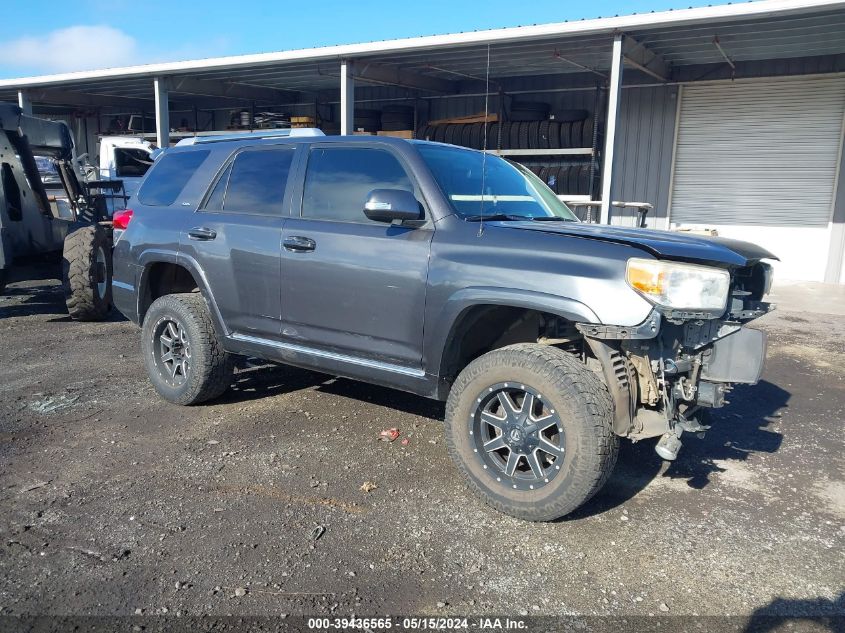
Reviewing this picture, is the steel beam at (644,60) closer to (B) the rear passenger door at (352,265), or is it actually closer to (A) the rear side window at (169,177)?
(A) the rear side window at (169,177)

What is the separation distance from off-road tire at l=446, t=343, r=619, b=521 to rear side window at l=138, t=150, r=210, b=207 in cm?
291

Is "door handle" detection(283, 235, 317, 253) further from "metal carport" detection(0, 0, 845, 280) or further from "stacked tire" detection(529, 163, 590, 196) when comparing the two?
"stacked tire" detection(529, 163, 590, 196)

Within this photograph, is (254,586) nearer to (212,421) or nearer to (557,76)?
(212,421)

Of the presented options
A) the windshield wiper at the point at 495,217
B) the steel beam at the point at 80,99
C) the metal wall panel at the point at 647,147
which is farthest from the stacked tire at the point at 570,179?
the steel beam at the point at 80,99

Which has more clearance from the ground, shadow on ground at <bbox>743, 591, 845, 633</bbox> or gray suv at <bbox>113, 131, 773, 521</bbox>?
gray suv at <bbox>113, 131, 773, 521</bbox>

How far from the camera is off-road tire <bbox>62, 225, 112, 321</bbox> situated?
25.5 feet

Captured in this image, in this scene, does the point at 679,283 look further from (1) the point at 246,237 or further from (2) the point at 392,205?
(1) the point at 246,237

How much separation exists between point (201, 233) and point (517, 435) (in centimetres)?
274

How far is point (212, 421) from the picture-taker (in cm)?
482

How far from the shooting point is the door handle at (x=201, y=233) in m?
4.74

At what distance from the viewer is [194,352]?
4.91m

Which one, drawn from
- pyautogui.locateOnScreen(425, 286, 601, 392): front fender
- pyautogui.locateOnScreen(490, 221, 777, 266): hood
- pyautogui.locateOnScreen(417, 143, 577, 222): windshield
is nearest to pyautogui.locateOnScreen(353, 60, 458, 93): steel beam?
pyautogui.locateOnScreen(417, 143, 577, 222): windshield

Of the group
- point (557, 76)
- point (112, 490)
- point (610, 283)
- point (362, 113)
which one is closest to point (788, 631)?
point (610, 283)

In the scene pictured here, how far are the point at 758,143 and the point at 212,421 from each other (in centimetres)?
1274
